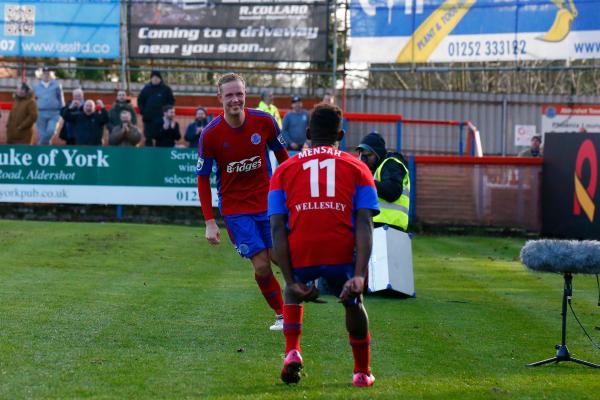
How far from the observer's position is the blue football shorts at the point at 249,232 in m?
9.98

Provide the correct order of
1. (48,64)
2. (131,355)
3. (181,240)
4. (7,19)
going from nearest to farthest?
1. (131,355)
2. (181,240)
3. (7,19)
4. (48,64)

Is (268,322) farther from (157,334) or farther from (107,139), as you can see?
(107,139)

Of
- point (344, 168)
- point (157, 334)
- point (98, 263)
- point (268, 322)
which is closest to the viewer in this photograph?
point (344, 168)

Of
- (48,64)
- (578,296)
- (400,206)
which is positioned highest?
(48,64)

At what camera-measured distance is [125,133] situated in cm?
2481

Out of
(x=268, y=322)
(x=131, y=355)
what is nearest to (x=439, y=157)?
(x=268, y=322)

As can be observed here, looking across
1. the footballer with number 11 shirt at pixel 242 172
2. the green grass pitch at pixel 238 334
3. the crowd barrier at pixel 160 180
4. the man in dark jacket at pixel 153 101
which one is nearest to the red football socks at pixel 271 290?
the footballer with number 11 shirt at pixel 242 172

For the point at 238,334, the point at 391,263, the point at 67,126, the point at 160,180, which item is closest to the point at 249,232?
the point at 238,334

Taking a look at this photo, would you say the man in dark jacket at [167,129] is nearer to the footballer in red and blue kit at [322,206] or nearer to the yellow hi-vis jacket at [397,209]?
the yellow hi-vis jacket at [397,209]

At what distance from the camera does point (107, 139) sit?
25.8 metres

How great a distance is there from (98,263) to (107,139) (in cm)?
978

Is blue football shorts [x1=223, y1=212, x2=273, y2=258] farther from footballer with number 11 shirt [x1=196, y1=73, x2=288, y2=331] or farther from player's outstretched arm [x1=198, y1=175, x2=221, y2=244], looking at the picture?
player's outstretched arm [x1=198, y1=175, x2=221, y2=244]

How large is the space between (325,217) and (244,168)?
275cm

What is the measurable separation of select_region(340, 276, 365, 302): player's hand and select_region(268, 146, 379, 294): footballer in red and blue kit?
0.53 ft
